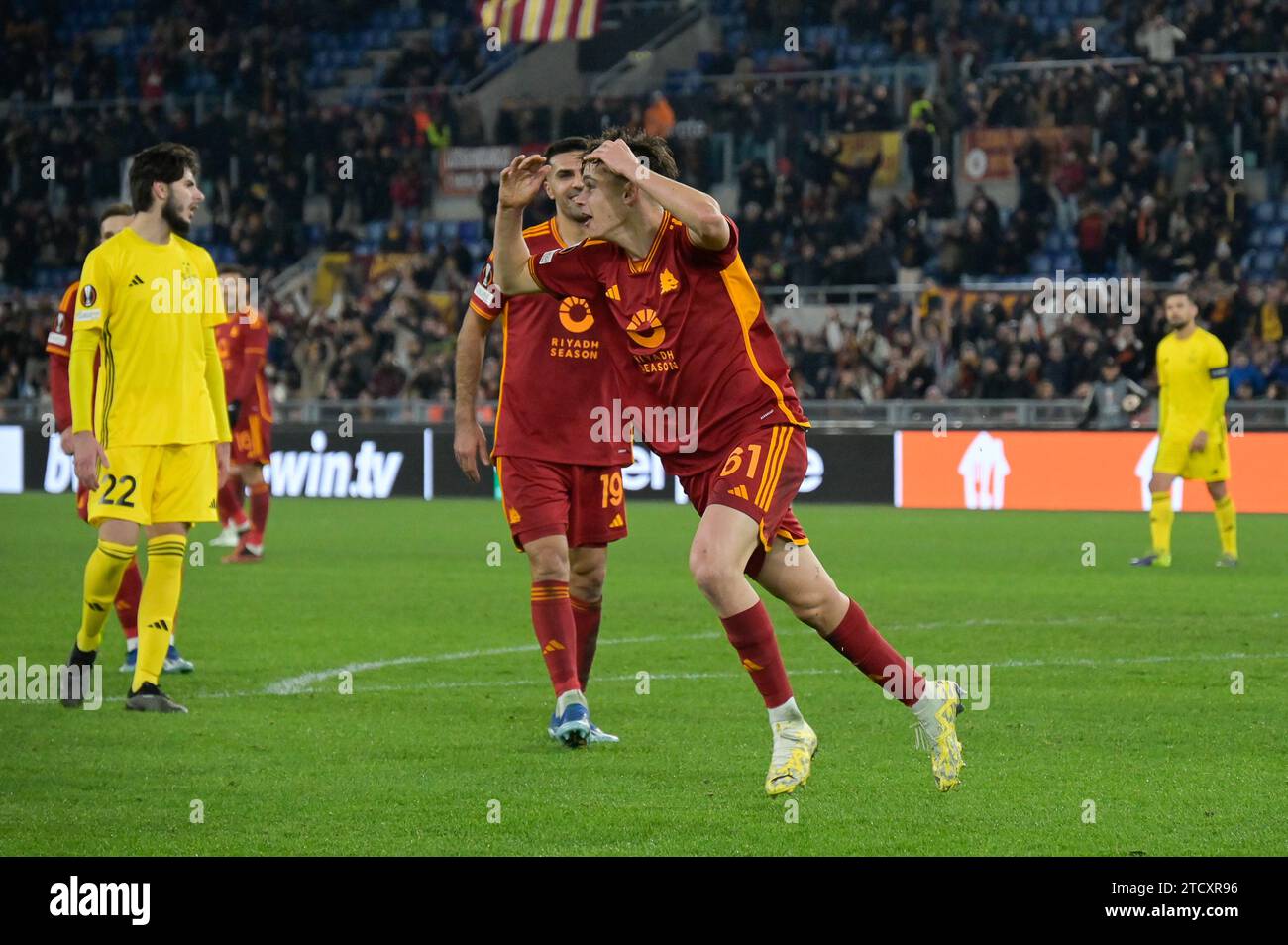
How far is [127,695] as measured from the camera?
8047 millimetres

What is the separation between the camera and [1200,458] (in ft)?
49.3

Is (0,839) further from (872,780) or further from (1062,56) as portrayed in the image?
(1062,56)

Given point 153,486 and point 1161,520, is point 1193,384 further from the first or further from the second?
point 153,486

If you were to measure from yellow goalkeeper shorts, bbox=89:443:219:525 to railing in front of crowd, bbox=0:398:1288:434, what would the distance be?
1355 cm

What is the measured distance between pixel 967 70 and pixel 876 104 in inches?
50.9

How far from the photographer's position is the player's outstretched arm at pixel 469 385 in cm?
717

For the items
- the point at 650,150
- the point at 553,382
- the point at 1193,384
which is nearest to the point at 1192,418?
the point at 1193,384

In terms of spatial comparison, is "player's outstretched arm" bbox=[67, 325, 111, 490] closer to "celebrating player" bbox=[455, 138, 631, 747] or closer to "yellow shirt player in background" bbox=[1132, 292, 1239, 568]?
"celebrating player" bbox=[455, 138, 631, 747]

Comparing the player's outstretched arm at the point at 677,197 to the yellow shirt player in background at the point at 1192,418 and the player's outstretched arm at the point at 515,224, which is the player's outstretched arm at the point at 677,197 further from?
the yellow shirt player in background at the point at 1192,418

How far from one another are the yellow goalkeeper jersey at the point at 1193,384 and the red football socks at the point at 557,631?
8944mm

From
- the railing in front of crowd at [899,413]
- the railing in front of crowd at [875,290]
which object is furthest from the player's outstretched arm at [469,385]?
the railing in front of crowd at [875,290]

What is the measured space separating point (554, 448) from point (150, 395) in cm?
167

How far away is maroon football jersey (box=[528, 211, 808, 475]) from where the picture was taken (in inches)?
235

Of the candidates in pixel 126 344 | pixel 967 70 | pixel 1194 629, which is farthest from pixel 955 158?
pixel 126 344
